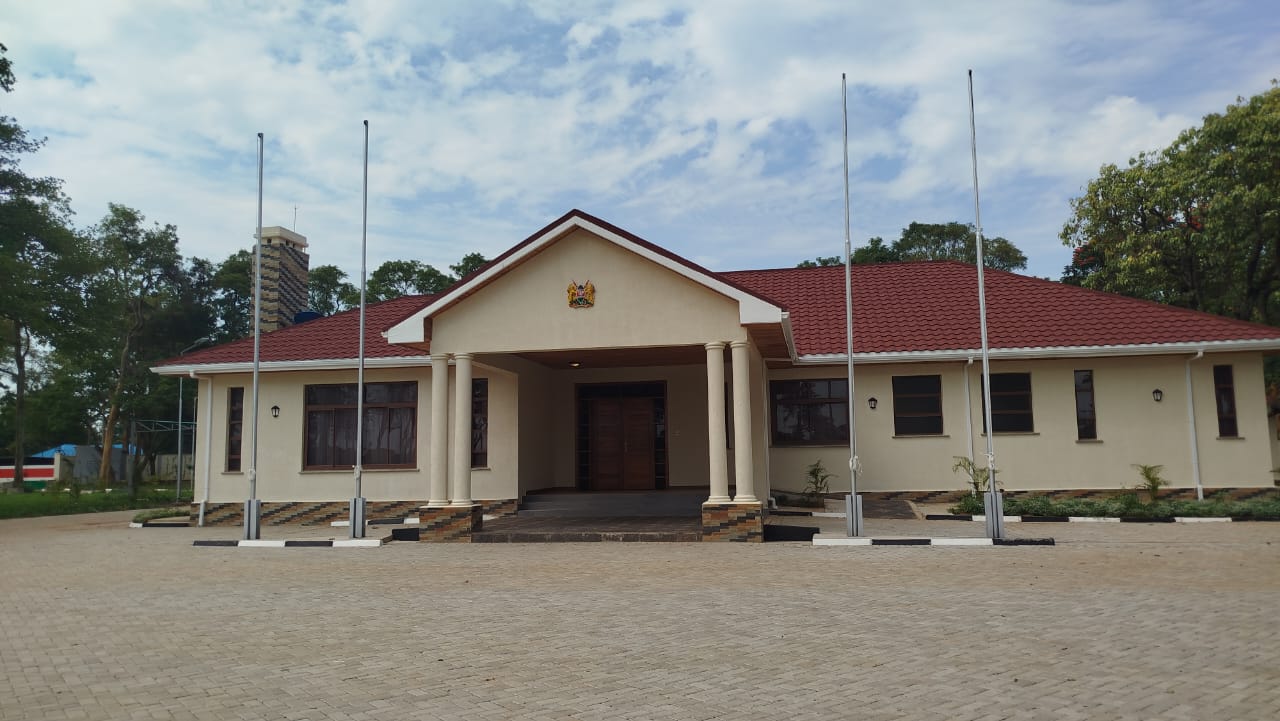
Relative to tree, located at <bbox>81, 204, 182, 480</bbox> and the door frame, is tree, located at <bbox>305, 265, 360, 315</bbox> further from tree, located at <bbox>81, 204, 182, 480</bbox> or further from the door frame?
the door frame

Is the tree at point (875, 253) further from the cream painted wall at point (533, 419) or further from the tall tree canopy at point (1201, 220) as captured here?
the cream painted wall at point (533, 419)

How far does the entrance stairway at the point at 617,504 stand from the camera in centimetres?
1689

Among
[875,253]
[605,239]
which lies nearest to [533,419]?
[605,239]

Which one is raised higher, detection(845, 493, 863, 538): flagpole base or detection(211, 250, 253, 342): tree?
detection(211, 250, 253, 342): tree

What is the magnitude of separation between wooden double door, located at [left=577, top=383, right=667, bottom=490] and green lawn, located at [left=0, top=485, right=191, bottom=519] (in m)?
15.8

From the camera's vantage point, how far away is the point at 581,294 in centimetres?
1429

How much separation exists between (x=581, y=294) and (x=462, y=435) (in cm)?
296

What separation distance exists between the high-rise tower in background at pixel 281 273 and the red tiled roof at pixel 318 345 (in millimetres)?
6539

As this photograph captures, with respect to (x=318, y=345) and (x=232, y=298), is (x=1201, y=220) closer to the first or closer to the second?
(x=318, y=345)

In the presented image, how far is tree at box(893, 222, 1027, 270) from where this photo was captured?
4428 centimetres

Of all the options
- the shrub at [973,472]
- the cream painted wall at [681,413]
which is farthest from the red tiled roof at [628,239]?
the shrub at [973,472]

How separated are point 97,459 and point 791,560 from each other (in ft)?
158

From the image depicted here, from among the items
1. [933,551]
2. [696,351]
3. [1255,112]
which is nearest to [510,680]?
[933,551]

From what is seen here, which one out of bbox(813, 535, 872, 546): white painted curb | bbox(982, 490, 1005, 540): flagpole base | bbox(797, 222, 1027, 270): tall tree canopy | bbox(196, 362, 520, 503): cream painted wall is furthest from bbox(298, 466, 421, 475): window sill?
bbox(797, 222, 1027, 270): tall tree canopy
